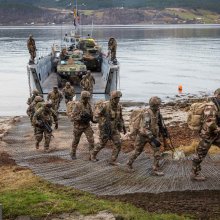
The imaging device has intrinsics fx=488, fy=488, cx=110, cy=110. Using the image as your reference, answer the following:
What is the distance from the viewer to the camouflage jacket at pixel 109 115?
11641mm

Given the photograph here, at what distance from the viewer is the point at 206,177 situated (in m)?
10.4

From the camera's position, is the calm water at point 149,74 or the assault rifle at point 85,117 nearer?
the assault rifle at point 85,117

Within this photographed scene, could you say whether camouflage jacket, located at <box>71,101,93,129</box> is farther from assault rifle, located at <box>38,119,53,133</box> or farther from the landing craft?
the landing craft

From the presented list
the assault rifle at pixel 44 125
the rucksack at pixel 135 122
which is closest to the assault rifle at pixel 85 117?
the rucksack at pixel 135 122

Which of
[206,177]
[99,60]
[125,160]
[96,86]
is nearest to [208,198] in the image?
[206,177]

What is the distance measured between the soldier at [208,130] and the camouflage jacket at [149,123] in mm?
1131

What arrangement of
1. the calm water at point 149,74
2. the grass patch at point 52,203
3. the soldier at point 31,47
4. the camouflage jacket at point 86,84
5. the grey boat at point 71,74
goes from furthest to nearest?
1. the calm water at point 149,74
2. the soldier at point 31,47
3. the grey boat at point 71,74
4. the camouflage jacket at point 86,84
5. the grass patch at point 52,203

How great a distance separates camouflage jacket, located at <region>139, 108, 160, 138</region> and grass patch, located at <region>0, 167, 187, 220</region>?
1989 millimetres

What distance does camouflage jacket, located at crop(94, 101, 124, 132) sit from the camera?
11641 millimetres

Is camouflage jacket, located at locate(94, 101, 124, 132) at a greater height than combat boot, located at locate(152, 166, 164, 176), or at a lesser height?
greater

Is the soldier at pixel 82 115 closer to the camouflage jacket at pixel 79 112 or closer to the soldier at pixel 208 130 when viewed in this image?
the camouflage jacket at pixel 79 112

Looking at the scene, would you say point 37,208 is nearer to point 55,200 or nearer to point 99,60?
point 55,200

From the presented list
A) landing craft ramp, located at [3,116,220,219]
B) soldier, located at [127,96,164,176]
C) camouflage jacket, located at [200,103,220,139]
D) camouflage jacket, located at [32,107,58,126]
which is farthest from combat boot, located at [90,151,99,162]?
camouflage jacket, located at [200,103,220,139]

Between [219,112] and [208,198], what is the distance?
5.78 feet
